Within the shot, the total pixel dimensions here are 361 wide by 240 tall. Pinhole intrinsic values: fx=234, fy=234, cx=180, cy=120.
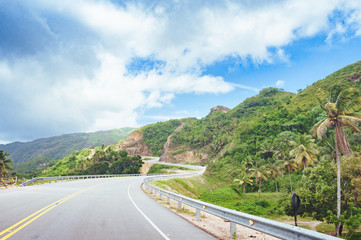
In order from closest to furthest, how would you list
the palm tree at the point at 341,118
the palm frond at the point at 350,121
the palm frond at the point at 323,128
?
the palm frond at the point at 350,121, the palm tree at the point at 341,118, the palm frond at the point at 323,128

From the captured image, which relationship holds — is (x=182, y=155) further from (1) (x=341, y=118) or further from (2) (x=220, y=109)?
(1) (x=341, y=118)

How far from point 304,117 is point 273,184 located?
107 ft

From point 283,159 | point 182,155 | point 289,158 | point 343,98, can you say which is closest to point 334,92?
point 343,98

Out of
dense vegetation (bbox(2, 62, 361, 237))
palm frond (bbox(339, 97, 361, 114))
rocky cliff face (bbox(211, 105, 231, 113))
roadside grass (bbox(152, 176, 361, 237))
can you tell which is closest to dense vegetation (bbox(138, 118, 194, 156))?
dense vegetation (bbox(2, 62, 361, 237))

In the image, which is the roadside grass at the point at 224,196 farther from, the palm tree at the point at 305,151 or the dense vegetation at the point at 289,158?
the palm tree at the point at 305,151

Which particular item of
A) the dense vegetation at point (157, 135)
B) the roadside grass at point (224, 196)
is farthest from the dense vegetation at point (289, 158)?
the dense vegetation at point (157, 135)

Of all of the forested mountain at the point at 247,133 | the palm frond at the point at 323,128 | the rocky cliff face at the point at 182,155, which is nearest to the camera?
the palm frond at the point at 323,128

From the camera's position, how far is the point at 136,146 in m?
149

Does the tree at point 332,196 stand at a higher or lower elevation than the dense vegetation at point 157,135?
lower

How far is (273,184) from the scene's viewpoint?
63.1 metres

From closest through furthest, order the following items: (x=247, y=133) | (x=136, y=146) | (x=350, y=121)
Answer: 1. (x=350, y=121)
2. (x=247, y=133)
3. (x=136, y=146)

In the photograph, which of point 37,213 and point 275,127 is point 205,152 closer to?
point 275,127

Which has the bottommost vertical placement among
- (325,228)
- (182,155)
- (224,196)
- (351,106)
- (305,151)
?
(224,196)

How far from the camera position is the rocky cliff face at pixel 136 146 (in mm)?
145812
